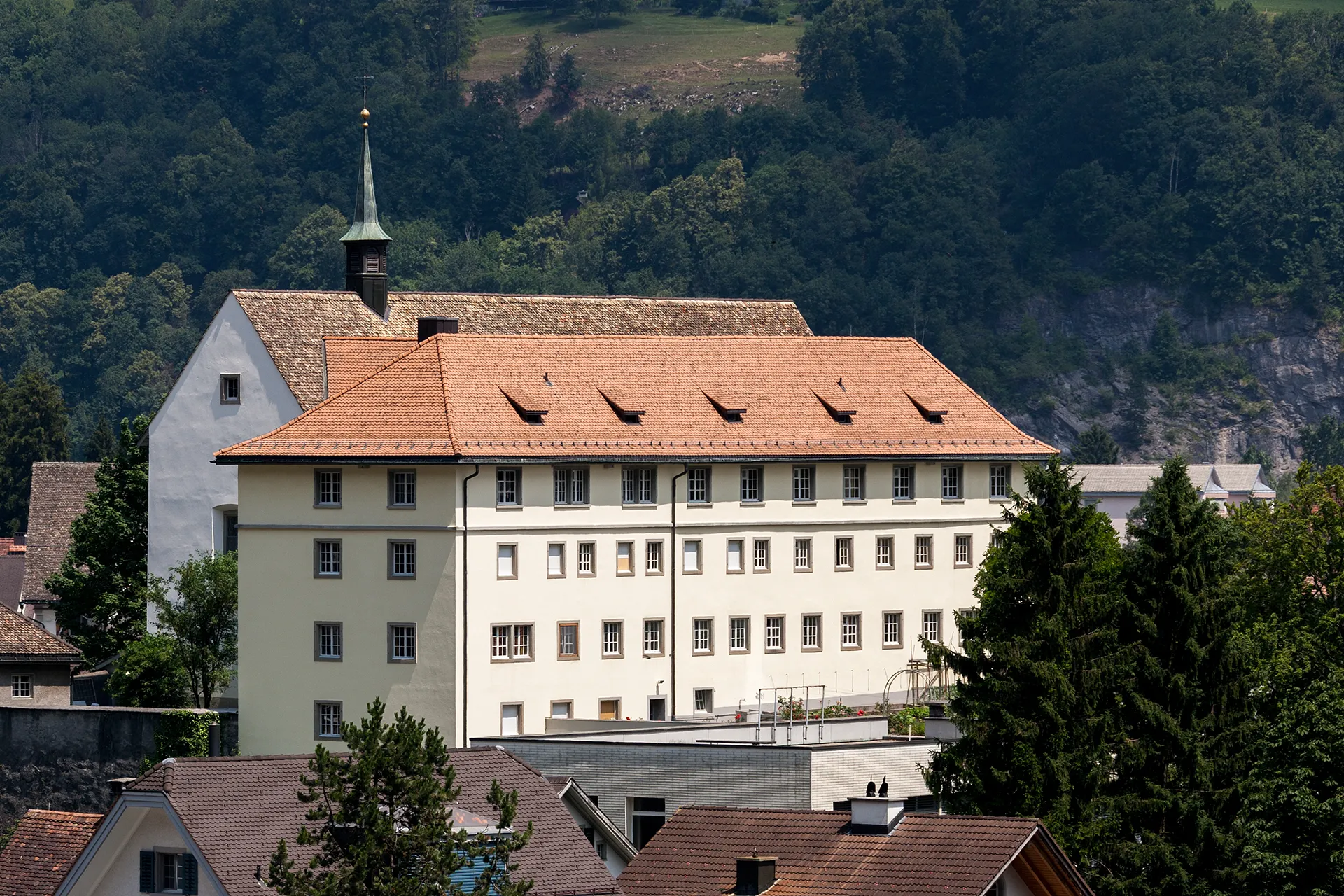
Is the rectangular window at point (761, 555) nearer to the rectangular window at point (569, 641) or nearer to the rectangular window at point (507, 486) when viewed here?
the rectangular window at point (569, 641)

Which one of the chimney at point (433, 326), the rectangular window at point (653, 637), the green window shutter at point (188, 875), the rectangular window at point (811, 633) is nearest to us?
the green window shutter at point (188, 875)

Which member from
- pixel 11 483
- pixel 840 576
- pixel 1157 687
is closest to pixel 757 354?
pixel 840 576

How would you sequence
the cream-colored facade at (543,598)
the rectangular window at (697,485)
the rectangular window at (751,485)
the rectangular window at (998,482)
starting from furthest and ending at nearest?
1. the rectangular window at (998,482)
2. the rectangular window at (751,485)
3. the rectangular window at (697,485)
4. the cream-colored facade at (543,598)

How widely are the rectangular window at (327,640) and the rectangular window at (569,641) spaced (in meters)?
5.72

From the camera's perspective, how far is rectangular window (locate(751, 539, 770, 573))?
3615 inches

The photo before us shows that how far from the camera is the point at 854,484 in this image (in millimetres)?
93875

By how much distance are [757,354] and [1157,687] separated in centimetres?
2886

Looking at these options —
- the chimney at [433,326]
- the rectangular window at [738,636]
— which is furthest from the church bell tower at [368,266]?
the rectangular window at [738,636]

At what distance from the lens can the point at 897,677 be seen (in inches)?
3669

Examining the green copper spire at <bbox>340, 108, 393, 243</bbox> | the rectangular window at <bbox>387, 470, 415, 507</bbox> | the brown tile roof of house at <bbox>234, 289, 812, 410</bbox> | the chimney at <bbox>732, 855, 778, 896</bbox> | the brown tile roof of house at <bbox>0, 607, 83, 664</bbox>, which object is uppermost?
the green copper spire at <bbox>340, 108, 393, 243</bbox>

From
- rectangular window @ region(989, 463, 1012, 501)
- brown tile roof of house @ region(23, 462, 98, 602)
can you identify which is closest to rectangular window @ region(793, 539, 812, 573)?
rectangular window @ region(989, 463, 1012, 501)

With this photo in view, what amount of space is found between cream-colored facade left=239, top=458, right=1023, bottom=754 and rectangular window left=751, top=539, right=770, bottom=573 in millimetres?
80

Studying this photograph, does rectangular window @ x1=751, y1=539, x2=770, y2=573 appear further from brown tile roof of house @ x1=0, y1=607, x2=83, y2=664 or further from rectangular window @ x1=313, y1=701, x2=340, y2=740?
brown tile roof of house @ x1=0, y1=607, x2=83, y2=664

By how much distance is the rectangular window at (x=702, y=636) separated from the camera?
90000 mm
